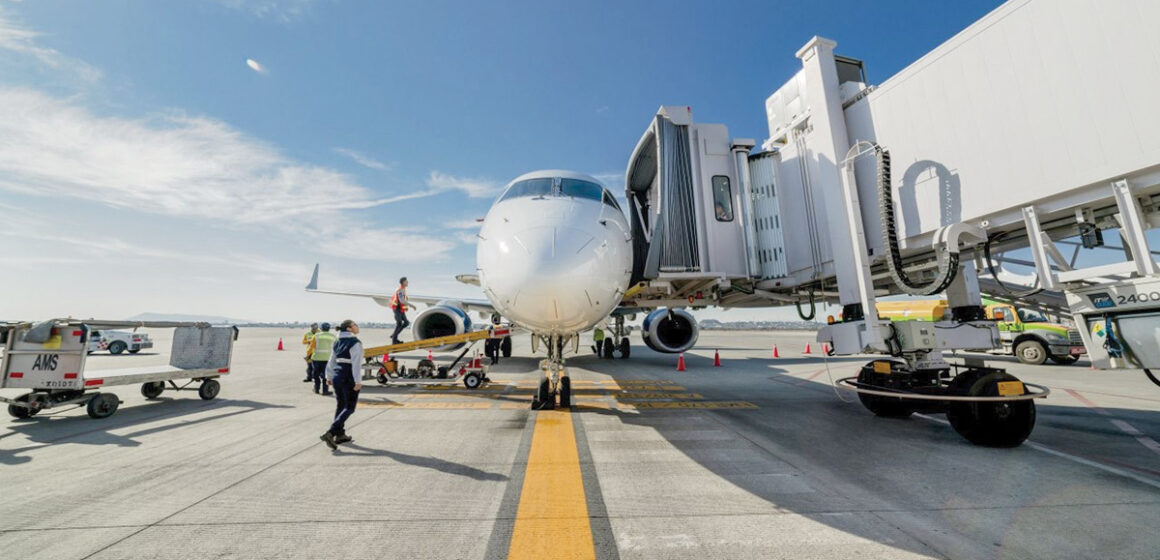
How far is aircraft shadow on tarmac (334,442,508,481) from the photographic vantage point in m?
3.92

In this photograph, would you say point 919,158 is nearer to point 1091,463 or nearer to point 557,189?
point 1091,463

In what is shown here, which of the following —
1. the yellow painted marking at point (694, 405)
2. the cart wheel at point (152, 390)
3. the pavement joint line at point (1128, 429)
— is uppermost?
the cart wheel at point (152, 390)

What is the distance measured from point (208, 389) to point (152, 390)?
1023mm

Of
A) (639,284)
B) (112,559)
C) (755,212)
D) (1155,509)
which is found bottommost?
(1155,509)

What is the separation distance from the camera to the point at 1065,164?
391 cm

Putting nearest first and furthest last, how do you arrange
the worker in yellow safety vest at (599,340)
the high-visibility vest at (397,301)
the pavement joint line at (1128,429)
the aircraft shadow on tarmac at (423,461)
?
1. the aircraft shadow on tarmac at (423,461)
2. the pavement joint line at (1128,429)
3. the high-visibility vest at (397,301)
4. the worker in yellow safety vest at (599,340)

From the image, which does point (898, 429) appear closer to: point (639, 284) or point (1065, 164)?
point (1065, 164)

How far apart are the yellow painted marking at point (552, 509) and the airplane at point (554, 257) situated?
1.49m

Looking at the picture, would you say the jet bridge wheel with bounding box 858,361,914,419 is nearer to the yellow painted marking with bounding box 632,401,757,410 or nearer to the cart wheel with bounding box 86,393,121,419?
the yellow painted marking with bounding box 632,401,757,410

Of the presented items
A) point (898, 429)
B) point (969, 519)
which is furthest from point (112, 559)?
point (898, 429)

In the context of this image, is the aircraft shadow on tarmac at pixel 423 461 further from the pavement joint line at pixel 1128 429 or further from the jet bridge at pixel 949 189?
the pavement joint line at pixel 1128 429

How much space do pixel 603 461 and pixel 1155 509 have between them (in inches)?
174

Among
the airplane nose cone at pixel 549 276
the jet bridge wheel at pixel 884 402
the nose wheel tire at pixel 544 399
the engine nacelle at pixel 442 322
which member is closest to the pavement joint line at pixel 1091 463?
the jet bridge wheel at pixel 884 402

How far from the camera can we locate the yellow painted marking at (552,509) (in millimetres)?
2572
